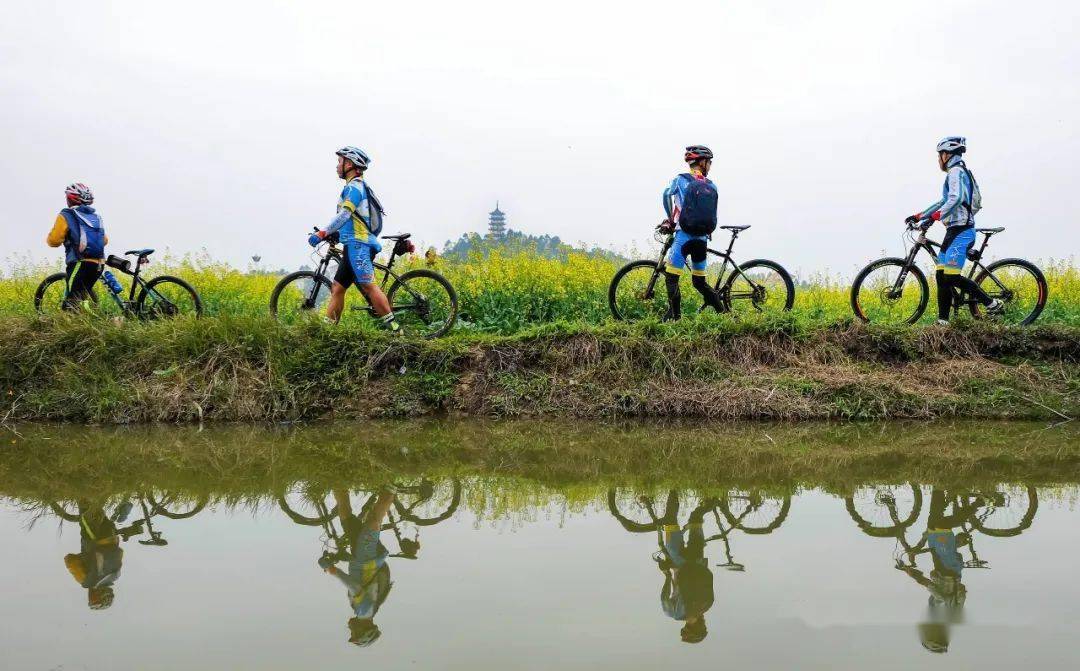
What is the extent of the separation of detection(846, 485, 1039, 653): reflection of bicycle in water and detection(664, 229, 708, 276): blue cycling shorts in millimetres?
4441

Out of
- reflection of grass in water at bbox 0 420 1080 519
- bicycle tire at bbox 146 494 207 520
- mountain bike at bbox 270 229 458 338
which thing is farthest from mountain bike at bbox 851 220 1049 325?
bicycle tire at bbox 146 494 207 520

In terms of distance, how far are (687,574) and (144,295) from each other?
340 inches

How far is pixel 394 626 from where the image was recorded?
2465 millimetres

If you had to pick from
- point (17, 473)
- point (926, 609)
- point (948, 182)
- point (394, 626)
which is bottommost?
point (17, 473)

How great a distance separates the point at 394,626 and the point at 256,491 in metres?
2.11

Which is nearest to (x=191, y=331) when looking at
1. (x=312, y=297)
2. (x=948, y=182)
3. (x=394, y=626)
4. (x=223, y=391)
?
(x=223, y=391)

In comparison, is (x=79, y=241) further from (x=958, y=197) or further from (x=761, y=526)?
(x=958, y=197)

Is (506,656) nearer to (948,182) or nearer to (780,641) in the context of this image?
(780,641)

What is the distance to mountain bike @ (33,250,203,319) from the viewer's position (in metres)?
9.04

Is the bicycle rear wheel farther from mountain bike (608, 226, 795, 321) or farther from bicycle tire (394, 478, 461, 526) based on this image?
mountain bike (608, 226, 795, 321)

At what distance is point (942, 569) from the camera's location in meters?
2.93

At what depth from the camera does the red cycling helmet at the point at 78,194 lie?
8.61 m

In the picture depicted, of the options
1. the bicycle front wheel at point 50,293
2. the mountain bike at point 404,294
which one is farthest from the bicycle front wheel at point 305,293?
the bicycle front wheel at point 50,293

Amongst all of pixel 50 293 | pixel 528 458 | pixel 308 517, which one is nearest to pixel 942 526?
pixel 528 458
